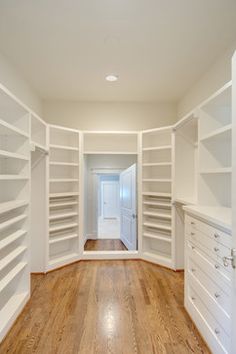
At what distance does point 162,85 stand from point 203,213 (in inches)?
91.0

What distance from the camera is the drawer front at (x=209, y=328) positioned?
1615mm

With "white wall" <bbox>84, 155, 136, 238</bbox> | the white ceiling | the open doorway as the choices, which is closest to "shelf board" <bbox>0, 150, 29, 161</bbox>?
the white ceiling

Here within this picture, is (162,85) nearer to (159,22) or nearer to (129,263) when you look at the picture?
(159,22)

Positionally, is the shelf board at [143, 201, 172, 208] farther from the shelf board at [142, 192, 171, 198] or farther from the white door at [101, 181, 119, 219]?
the white door at [101, 181, 119, 219]

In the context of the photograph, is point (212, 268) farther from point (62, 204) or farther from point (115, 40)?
point (62, 204)

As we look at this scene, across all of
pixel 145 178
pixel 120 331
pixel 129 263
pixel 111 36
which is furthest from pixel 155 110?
pixel 120 331

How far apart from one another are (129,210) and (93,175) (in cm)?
146

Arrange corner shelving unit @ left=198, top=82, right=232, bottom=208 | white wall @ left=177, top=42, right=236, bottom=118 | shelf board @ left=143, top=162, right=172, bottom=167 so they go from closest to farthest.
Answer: corner shelving unit @ left=198, top=82, right=232, bottom=208, white wall @ left=177, top=42, right=236, bottom=118, shelf board @ left=143, top=162, right=172, bottom=167

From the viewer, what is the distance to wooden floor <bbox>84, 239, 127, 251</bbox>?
16.9ft

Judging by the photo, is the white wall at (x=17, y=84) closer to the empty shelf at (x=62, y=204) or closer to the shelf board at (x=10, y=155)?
the shelf board at (x=10, y=155)

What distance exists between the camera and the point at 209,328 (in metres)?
1.85

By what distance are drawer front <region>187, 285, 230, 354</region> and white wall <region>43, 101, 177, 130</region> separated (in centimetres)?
285

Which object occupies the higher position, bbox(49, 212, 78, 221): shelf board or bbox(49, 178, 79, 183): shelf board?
bbox(49, 178, 79, 183): shelf board

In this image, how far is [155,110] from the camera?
4227 mm
